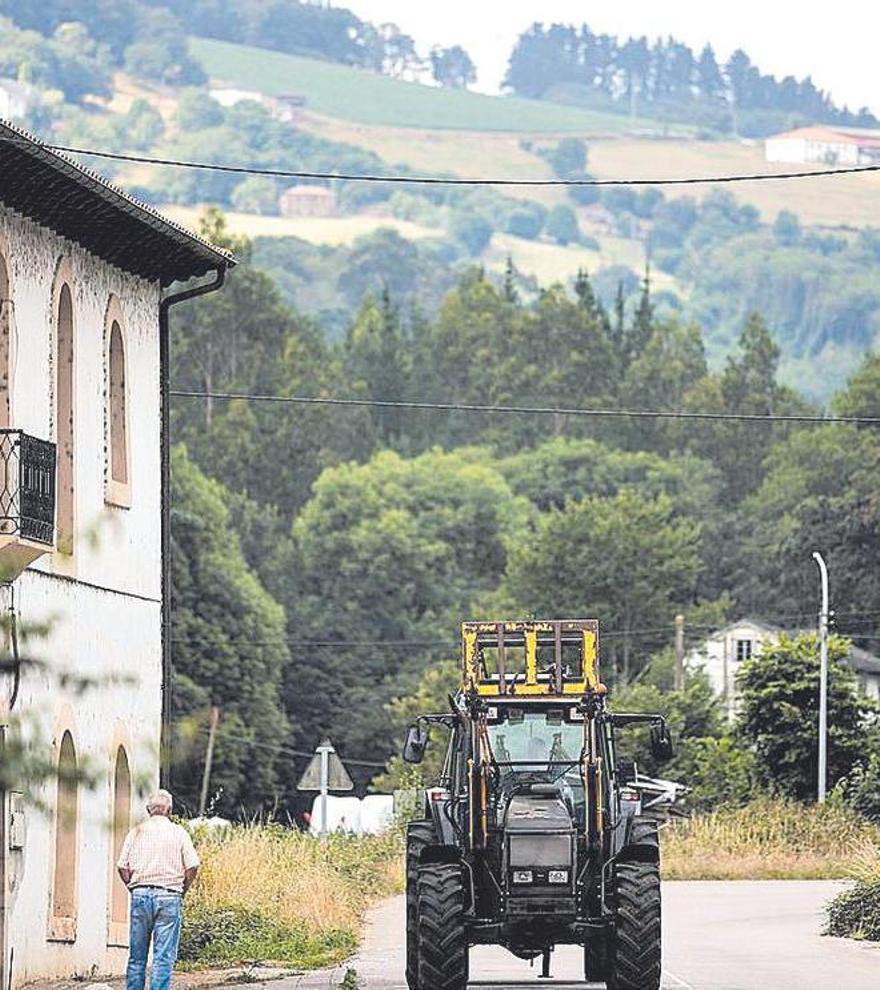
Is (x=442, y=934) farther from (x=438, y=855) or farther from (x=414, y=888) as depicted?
(x=414, y=888)

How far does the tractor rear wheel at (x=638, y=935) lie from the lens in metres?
19.6

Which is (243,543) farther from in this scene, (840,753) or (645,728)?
(840,753)

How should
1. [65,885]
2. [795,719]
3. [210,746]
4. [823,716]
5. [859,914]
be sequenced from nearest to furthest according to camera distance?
[210,746]
[65,885]
[859,914]
[823,716]
[795,719]

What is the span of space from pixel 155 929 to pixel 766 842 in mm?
32641

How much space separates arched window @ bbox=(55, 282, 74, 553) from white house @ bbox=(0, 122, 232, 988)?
2 cm

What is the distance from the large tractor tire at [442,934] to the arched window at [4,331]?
5.02 metres

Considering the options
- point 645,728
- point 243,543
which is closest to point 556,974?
point 645,728

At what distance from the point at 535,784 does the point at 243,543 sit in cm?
9220

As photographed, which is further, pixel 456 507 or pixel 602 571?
pixel 456 507

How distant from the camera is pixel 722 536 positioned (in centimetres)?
11731

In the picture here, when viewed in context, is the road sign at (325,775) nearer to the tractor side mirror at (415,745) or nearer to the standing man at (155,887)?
the tractor side mirror at (415,745)

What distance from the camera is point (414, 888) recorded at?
2044 centimetres

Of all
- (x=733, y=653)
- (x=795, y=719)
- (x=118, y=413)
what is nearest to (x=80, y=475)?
(x=118, y=413)

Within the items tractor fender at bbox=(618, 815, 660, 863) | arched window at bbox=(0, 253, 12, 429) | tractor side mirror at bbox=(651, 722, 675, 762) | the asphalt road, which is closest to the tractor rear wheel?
tractor fender at bbox=(618, 815, 660, 863)
